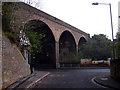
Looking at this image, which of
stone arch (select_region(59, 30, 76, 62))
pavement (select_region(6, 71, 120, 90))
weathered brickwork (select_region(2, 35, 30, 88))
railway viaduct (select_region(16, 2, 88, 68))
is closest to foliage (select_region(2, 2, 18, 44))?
weathered brickwork (select_region(2, 35, 30, 88))

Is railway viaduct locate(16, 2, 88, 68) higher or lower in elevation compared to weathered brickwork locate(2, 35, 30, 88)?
higher

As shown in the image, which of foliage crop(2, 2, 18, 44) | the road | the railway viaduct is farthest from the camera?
the railway viaduct

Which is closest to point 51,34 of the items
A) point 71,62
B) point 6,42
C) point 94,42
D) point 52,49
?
point 52,49

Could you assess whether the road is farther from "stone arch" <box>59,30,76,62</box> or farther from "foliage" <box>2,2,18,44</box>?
"stone arch" <box>59,30,76,62</box>

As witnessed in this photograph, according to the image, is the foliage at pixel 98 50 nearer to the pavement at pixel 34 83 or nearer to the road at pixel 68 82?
the road at pixel 68 82

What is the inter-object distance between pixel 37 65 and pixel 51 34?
312 inches

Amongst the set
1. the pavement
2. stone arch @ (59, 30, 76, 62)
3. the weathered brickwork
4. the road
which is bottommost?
the road

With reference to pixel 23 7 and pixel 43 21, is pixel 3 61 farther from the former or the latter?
pixel 43 21

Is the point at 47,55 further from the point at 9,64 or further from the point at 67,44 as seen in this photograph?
the point at 9,64

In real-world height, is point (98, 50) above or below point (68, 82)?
above

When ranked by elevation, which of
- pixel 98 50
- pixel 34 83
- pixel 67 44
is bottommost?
pixel 34 83

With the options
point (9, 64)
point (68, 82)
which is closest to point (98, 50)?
point (68, 82)

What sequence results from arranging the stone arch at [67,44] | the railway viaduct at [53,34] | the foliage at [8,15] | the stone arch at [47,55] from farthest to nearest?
the stone arch at [67,44] → the stone arch at [47,55] → the railway viaduct at [53,34] → the foliage at [8,15]

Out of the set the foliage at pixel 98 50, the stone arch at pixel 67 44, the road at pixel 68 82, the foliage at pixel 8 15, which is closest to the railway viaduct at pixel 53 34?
the stone arch at pixel 67 44
